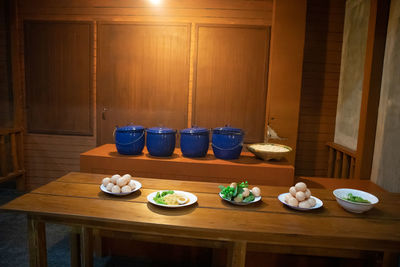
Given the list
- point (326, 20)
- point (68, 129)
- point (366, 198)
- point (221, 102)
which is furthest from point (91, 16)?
point (366, 198)

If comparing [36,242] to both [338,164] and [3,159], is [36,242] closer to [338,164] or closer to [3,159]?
[3,159]

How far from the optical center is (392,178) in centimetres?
266

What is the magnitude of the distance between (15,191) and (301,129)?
443cm

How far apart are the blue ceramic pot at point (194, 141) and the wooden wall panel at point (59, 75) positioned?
220 centimetres

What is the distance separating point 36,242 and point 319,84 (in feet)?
12.8

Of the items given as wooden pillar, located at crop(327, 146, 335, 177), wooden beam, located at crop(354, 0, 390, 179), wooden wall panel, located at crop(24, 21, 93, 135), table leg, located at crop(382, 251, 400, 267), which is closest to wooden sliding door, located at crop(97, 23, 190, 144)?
wooden wall panel, located at crop(24, 21, 93, 135)

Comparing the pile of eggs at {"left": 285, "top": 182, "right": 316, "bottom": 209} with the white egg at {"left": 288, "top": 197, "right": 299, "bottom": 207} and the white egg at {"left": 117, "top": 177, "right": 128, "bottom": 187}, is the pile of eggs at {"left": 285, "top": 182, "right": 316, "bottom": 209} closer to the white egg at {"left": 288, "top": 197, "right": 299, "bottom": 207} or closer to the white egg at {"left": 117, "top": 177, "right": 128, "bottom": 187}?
the white egg at {"left": 288, "top": 197, "right": 299, "bottom": 207}

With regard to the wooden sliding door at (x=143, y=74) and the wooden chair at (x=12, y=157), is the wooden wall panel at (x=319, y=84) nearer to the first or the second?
the wooden sliding door at (x=143, y=74)

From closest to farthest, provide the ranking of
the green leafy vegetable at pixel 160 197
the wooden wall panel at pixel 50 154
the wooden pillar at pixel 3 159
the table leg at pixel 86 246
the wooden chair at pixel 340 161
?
the green leafy vegetable at pixel 160 197 < the table leg at pixel 86 246 < the wooden chair at pixel 340 161 < the wooden pillar at pixel 3 159 < the wooden wall panel at pixel 50 154

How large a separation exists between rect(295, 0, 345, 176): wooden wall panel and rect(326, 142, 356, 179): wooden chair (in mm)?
196

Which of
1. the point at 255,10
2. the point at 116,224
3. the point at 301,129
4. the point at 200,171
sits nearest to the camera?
the point at 116,224

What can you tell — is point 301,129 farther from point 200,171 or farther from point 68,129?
point 68,129

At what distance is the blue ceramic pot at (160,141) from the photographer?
2.69 meters

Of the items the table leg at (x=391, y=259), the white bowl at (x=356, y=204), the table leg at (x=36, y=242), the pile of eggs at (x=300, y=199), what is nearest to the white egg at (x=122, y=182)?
the table leg at (x=36, y=242)
